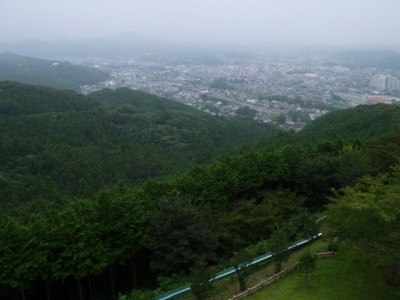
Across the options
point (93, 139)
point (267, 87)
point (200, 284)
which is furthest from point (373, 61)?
point (200, 284)

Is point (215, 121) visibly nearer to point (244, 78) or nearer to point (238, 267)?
point (238, 267)

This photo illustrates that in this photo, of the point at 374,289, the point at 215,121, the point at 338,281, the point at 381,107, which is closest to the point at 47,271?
the point at 338,281

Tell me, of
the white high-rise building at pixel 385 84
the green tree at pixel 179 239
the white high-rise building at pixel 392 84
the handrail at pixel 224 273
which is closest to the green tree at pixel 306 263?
the handrail at pixel 224 273

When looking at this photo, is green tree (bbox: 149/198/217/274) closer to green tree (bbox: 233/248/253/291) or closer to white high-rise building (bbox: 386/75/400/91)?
green tree (bbox: 233/248/253/291)

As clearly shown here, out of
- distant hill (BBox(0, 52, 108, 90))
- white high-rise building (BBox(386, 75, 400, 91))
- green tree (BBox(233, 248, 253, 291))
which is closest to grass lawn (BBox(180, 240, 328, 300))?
green tree (BBox(233, 248, 253, 291))

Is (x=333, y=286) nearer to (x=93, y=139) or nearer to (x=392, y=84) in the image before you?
(x=93, y=139)

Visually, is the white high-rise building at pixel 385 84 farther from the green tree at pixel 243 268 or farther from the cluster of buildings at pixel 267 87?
the green tree at pixel 243 268
